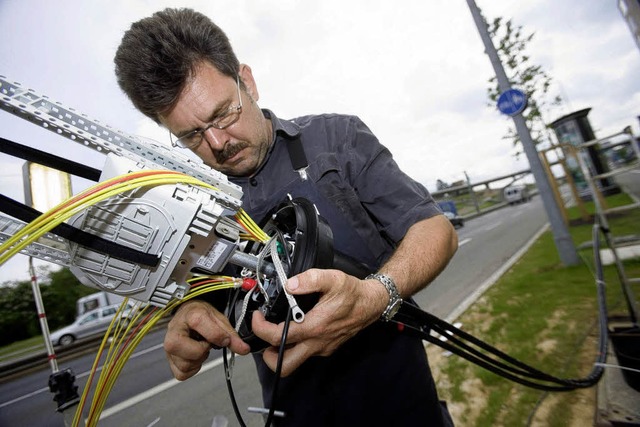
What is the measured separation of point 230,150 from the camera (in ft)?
4.55

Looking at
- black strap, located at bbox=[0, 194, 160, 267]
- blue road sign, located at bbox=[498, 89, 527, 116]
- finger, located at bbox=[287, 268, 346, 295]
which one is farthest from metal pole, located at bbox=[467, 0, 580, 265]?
black strap, located at bbox=[0, 194, 160, 267]

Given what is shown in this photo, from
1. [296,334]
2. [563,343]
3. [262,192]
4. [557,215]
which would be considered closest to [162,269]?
[296,334]

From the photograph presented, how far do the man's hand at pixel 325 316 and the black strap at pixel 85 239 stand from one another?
344 millimetres

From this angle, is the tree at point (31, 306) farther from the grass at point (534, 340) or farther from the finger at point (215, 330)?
the finger at point (215, 330)

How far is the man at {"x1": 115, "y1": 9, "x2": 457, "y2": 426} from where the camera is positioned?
1269mm

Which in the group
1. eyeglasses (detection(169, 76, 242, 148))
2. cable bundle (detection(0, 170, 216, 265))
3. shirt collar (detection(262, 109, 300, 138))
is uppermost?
eyeglasses (detection(169, 76, 242, 148))

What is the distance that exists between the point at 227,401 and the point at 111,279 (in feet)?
12.4

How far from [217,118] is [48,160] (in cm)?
72

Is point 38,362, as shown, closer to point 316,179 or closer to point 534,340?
point 316,179

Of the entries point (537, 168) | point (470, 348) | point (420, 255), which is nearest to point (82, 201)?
point (420, 255)

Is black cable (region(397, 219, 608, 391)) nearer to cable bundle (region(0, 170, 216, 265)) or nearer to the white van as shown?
cable bundle (region(0, 170, 216, 265))

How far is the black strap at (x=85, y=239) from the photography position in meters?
0.64

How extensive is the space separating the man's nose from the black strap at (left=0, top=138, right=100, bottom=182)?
0.60 m

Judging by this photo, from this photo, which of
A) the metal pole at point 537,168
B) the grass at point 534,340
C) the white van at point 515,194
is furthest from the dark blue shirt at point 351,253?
the white van at point 515,194
